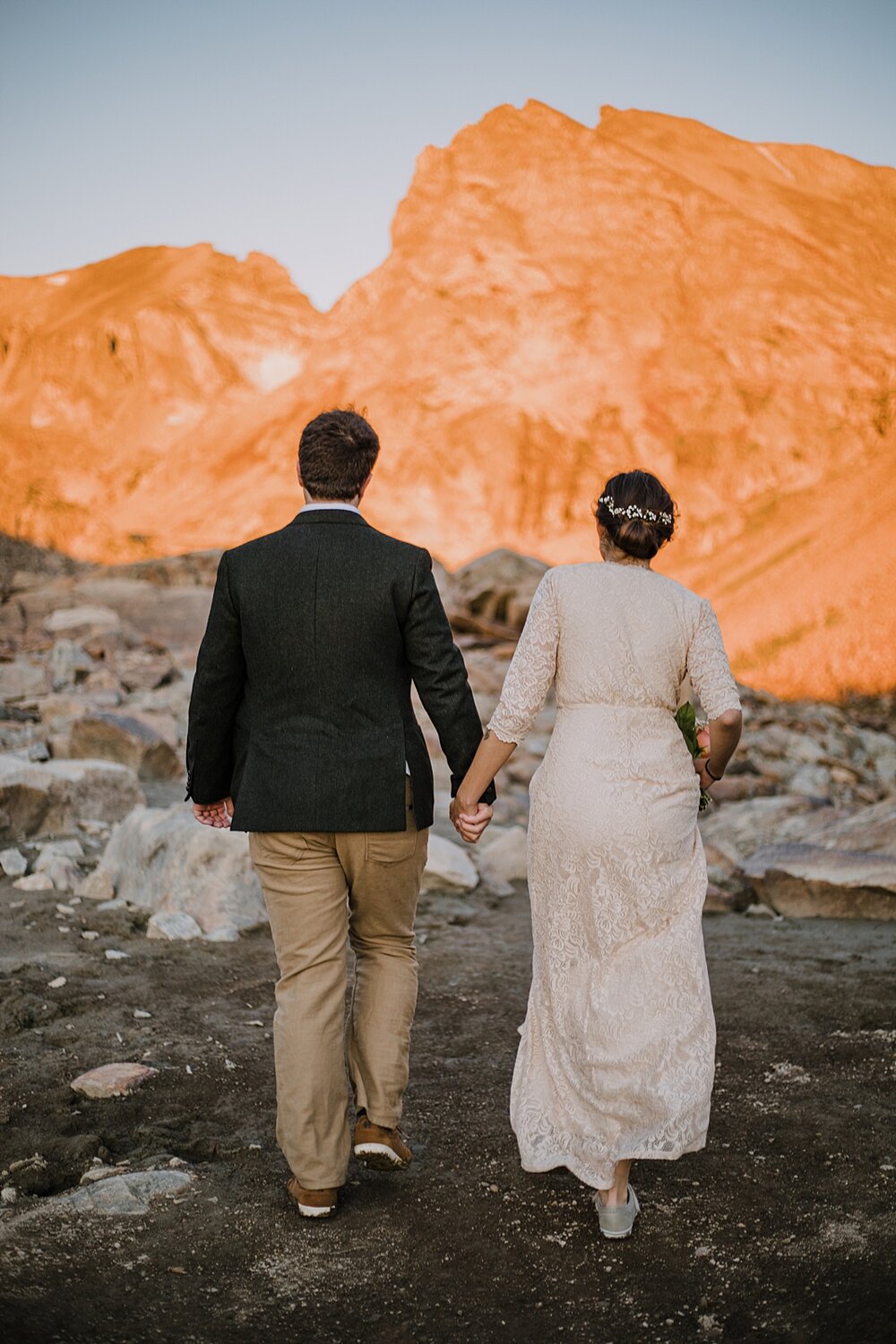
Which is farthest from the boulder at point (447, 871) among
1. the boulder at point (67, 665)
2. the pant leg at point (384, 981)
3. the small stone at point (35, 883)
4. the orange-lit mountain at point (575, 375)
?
the orange-lit mountain at point (575, 375)

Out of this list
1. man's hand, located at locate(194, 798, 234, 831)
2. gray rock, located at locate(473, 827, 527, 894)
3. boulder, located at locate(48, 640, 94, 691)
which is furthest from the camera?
boulder, located at locate(48, 640, 94, 691)

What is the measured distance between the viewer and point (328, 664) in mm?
3053

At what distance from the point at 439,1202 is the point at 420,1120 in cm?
62

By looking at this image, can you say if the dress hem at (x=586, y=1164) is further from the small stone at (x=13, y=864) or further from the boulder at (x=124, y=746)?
the boulder at (x=124, y=746)

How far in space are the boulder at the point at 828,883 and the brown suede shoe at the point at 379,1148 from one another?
4.30m

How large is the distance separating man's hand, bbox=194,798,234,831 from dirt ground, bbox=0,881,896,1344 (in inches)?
38.8

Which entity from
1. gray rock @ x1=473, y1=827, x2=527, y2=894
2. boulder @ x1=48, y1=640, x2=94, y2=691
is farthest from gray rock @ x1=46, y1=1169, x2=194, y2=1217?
boulder @ x1=48, y1=640, x2=94, y2=691

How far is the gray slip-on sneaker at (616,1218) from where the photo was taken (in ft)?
9.65

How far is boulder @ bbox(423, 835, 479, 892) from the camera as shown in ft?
23.2

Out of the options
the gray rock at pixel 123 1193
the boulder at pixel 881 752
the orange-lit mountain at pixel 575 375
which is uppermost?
the orange-lit mountain at pixel 575 375

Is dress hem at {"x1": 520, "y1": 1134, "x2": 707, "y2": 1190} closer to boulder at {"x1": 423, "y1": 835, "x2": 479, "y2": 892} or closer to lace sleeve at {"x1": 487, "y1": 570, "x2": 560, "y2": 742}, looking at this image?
lace sleeve at {"x1": 487, "y1": 570, "x2": 560, "y2": 742}

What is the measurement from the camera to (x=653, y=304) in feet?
128

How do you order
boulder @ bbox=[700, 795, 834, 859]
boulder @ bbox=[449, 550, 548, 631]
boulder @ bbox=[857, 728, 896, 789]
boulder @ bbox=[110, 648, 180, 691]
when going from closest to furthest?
boulder @ bbox=[700, 795, 834, 859]
boulder @ bbox=[110, 648, 180, 691]
boulder @ bbox=[857, 728, 896, 789]
boulder @ bbox=[449, 550, 548, 631]

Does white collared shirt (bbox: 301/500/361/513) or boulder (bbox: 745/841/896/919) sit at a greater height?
white collared shirt (bbox: 301/500/361/513)
